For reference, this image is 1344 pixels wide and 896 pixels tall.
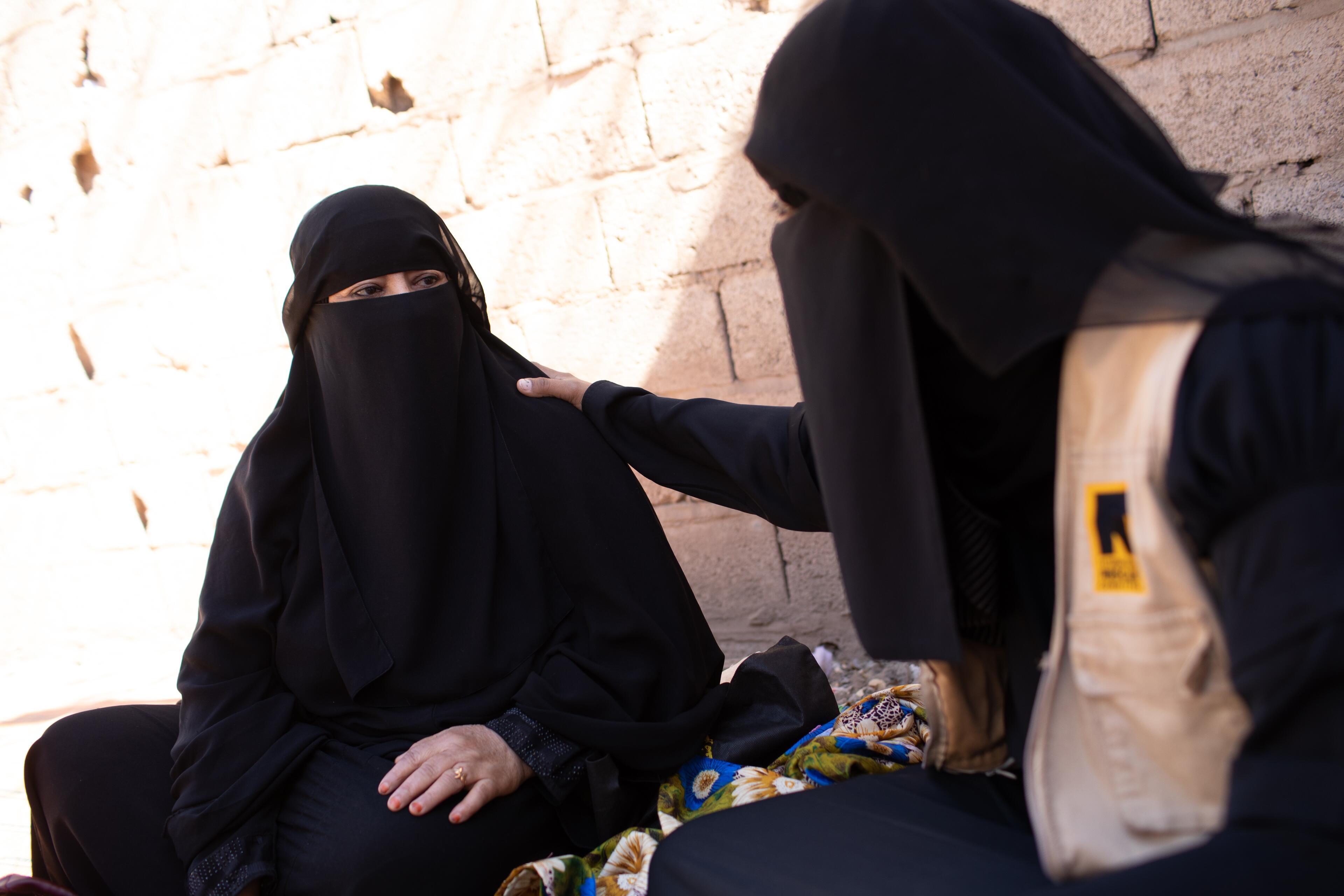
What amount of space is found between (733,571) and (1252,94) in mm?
1776

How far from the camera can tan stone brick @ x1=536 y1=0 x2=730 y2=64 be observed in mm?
2637

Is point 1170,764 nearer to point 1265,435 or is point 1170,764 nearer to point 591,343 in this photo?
point 1265,435

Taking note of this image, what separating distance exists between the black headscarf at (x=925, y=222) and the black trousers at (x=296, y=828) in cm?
86

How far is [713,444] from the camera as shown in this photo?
178cm

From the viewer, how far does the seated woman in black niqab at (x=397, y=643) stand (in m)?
1.65

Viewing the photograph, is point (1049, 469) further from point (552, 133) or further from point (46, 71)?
point (46, 71)

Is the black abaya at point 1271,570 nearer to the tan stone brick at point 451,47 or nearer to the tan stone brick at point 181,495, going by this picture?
the tan stone brick at point 451,47

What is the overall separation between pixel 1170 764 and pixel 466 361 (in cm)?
151

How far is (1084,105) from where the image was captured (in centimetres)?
100

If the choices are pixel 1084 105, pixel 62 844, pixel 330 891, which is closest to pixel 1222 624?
pixel 1084 105

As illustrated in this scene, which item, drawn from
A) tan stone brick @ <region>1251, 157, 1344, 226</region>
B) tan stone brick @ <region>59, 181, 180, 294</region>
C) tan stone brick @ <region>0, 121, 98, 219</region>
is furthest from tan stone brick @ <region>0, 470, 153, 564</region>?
tan stone brick @ <region>1251, 157, 1344, 226</region>

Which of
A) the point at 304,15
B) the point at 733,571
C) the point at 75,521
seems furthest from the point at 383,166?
the point at 75,521

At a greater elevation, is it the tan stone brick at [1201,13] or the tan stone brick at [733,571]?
the tan stone brick at [1201,13]

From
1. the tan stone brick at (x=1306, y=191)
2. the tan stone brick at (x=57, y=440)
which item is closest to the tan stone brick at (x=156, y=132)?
the tan stone brick at (x=57, y=440)
